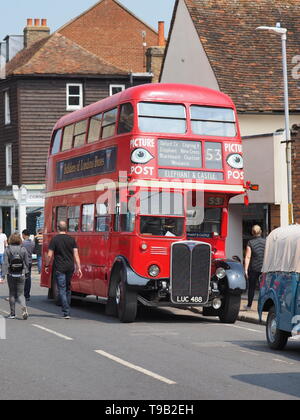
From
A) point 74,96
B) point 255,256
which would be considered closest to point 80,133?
point 255,256

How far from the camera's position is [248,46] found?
3853cm

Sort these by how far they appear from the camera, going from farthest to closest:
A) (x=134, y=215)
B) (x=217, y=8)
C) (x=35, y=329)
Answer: (x=217, y=8) → (x=134, y=215) → (x=35, y=329)

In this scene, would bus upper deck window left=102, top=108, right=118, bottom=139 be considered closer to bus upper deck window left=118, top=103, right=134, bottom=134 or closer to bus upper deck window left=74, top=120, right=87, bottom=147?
bus upper deck window left=118, top=103, right=134, bottom=134

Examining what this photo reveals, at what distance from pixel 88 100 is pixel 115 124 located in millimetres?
35345

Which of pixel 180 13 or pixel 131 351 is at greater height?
pixel 180 13

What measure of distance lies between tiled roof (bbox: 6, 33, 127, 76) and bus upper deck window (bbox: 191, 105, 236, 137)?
34828 mm

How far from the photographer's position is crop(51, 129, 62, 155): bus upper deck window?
2554 cm

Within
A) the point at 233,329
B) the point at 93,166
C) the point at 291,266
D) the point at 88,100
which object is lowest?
the point at 233,329

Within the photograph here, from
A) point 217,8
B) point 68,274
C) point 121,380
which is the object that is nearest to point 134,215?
point 68,274

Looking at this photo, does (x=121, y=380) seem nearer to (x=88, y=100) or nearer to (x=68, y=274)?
(x=68, y=274)

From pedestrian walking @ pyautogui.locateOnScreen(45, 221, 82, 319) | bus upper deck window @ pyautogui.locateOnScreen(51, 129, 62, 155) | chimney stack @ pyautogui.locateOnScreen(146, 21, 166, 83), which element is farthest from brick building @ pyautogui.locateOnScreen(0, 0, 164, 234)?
pedestrian walking @ pyautogui.locateOnScreen(45, 221, 82, 319)

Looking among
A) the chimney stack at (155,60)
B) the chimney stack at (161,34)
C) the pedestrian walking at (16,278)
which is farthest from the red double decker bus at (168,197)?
the chimney stack at (161,34)

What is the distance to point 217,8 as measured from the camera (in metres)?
40.2

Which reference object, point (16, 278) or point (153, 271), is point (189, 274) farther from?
point (16, 278)
